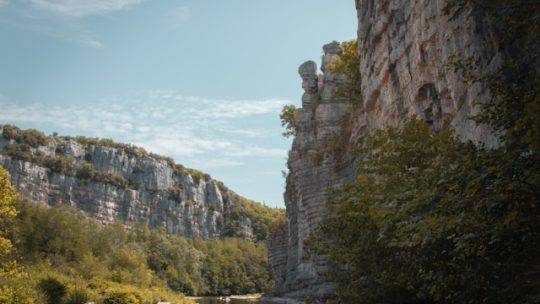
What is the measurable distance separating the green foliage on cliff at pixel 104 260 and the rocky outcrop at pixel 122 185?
122ft

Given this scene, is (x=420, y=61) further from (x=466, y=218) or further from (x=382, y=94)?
(x=466, y=218)

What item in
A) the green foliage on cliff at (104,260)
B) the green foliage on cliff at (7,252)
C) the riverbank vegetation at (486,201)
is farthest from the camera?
the green foliage on cliff at (104,260)

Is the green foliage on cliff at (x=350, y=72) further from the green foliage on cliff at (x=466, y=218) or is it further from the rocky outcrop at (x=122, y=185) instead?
the rocky outcrop at (x=122, y=185)

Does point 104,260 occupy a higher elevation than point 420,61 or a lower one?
lower

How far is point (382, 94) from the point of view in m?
27.8

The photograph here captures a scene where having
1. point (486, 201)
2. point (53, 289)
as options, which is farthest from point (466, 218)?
point (53, 289)

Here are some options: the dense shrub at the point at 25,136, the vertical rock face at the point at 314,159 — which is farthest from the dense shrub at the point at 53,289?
the dense shrub at the point at 25,136

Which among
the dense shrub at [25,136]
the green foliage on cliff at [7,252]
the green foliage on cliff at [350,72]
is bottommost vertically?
the green foliage on cliff at [7,252]

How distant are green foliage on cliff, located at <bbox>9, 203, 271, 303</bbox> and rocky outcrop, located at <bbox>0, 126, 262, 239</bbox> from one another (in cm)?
3721

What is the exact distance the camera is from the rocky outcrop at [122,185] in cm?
12662

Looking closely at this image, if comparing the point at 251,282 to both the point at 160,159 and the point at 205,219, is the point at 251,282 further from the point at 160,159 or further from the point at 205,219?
the point at 160,159

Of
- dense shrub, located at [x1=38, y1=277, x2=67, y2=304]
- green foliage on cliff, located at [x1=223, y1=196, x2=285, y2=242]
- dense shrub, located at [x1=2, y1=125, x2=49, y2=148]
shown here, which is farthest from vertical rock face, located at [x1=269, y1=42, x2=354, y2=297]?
dense shrub, located at [x1=2, y1=125, x2=49, y2=148]

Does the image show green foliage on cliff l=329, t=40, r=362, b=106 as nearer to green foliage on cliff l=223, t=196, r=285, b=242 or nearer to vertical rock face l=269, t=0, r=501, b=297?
vertical rock face l=269, t=0, r=501, b=297

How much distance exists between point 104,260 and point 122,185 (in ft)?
306
